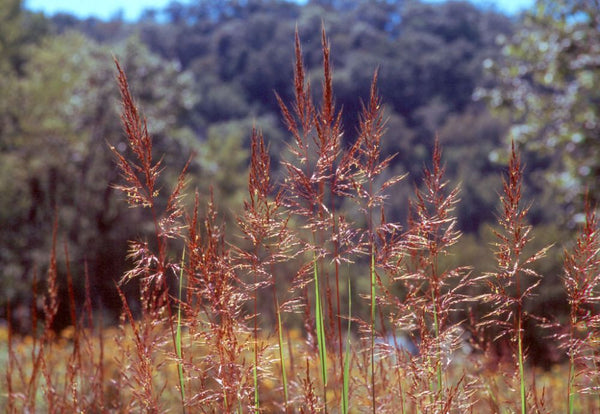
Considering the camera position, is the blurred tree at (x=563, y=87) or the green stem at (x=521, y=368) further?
the blurred tree at (x=563, y=87)

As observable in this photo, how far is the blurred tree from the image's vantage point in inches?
324

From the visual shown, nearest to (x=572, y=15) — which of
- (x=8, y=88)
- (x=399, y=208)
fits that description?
(x=8, y=88)

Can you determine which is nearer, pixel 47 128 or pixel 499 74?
pixel 499 74

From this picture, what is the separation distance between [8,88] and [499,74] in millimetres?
16544

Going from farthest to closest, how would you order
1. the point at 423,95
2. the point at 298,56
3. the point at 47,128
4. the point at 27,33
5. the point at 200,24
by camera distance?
the point at 200,24, the point at 423,95, the point at 27,33, the point at 47,128, the point at 298,56

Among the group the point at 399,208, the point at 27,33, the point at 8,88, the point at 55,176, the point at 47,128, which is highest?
the point at 27,33

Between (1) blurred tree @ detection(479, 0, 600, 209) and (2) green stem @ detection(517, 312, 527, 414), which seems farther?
(1) blurred tree @ detection(479, 0, 600, 209)

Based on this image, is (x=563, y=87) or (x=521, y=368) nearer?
(x=521, y=368)

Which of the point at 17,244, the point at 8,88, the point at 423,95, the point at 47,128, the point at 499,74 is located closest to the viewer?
the point at 499,74

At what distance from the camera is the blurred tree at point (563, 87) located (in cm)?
823

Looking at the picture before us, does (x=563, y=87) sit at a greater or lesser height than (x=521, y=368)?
greater

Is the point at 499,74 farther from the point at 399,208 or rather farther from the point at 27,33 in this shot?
the point at 399,208

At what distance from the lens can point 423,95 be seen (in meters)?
45.6

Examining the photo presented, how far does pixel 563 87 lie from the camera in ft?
30.1
